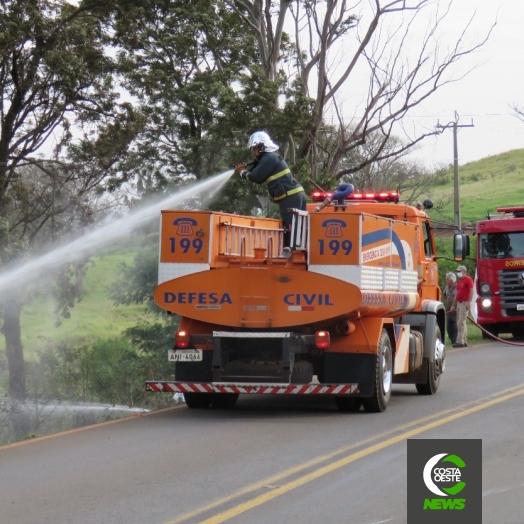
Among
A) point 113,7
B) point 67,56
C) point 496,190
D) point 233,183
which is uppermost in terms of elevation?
point 496,190

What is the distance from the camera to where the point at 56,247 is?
73.0 feet

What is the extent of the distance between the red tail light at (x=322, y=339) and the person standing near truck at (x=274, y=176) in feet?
3.84

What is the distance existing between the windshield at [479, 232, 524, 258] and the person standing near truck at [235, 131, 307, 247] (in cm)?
1403

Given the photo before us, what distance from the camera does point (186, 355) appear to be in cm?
1155

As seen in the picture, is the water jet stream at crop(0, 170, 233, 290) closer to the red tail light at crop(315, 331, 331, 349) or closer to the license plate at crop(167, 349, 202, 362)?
the license plate at crop(167, 349, 202, 362)

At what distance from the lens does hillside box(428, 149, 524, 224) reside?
72500mm

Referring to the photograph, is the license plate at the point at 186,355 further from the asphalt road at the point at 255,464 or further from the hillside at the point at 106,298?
the hillside at the point at 106,298

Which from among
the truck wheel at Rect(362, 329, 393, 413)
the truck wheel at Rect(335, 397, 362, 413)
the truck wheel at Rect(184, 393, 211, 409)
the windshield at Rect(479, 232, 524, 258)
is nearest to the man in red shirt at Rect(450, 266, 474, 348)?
the windshield at Rect(479, 232, 524, 258)

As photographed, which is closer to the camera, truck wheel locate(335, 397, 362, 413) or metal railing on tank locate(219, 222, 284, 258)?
metal railing on tank locate(219, 222, 284, 258)

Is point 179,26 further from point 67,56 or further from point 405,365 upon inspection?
point 405,365

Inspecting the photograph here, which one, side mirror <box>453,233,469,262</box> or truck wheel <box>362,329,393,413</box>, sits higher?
side mirror <box>453,233,469,262</box>

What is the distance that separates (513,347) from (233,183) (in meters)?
7.24

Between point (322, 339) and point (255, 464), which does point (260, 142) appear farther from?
point (255, 464)

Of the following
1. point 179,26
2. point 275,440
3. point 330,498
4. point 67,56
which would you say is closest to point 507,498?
point 330,498
